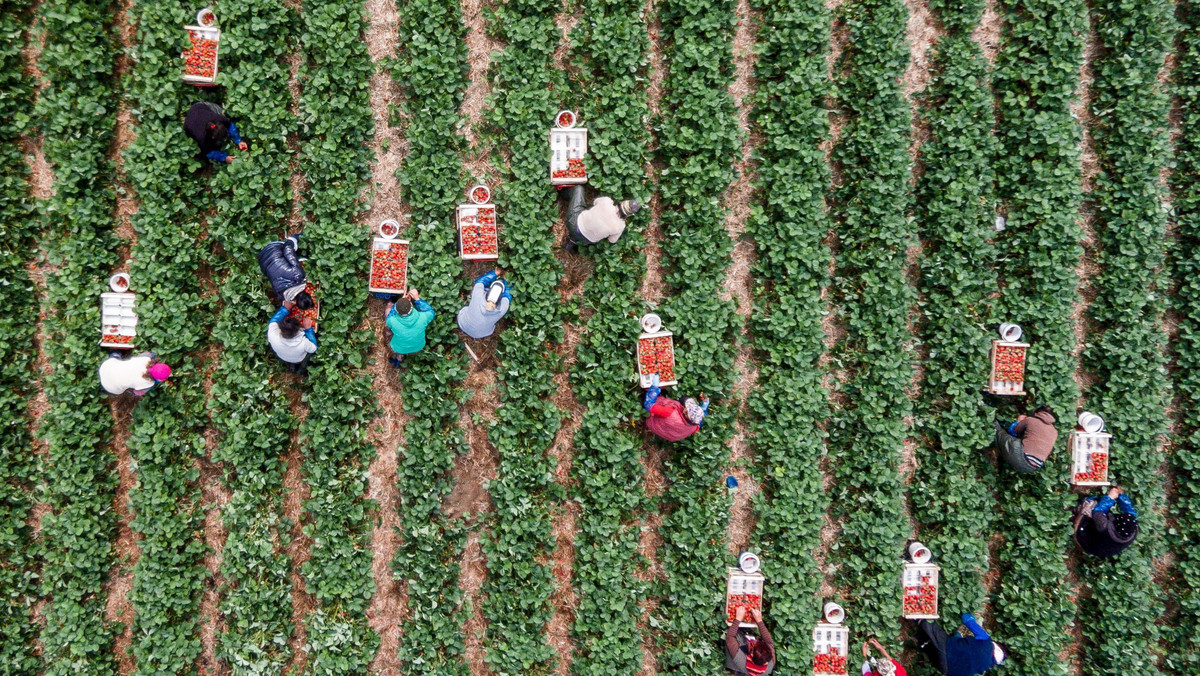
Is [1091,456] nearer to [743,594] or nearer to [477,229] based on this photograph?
[743,594]

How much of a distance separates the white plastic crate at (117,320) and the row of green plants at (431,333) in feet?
10.1

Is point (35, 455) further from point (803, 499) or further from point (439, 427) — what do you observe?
point (803, 499)

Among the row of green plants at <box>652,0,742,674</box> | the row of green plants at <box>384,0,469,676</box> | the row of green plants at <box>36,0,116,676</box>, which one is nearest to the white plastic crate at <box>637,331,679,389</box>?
the row of green plants at <box>652,0,742,674</box>

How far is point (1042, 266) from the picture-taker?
7.83 m

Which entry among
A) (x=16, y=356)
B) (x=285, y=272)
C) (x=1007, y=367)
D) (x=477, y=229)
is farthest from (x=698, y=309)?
(x=16, y=356)

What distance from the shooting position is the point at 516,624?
7.48 metres

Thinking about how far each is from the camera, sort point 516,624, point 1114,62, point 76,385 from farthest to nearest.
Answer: point 1114,62, point 516,624, point 76,385

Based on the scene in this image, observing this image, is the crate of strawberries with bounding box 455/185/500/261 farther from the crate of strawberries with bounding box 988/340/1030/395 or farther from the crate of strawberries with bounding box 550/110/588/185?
the crate of strawberries with bounding box 988/340/1030/395

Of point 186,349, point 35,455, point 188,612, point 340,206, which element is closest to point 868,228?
point 340,206

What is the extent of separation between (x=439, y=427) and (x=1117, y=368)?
882 cm

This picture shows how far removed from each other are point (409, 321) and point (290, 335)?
51.1 inches

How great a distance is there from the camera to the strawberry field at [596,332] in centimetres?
703

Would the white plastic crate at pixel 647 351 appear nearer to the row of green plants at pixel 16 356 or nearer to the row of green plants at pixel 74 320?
the row of green plants at pixel 74 320

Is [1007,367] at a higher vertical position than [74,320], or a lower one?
lower
